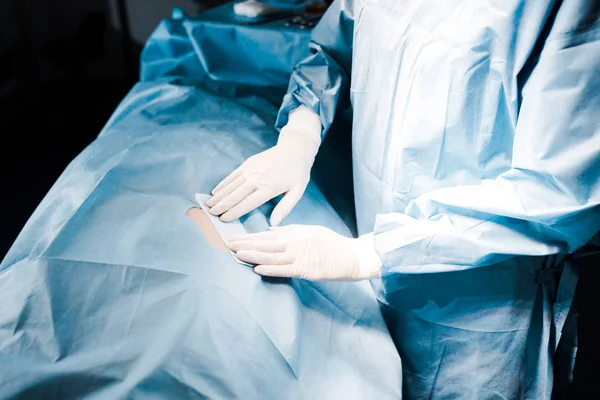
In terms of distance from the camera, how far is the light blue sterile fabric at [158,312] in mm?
735

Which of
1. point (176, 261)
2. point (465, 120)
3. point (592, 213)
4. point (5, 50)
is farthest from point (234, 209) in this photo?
point (5, 50)

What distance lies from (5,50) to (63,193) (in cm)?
272

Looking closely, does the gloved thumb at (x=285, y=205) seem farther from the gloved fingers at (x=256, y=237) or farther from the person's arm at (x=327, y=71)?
the person's arm at (x=327, y=71)

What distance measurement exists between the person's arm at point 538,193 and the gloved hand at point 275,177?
9.8 inches

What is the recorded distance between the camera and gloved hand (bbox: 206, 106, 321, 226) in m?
0.96

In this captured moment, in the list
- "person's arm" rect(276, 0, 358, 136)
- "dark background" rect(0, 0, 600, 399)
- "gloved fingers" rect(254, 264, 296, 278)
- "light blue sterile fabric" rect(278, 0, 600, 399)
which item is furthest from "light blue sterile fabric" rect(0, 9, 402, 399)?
"dark background" rect(0, 0, 600, 399)

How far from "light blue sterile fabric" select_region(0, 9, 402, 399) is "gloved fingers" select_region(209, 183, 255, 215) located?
46 mm

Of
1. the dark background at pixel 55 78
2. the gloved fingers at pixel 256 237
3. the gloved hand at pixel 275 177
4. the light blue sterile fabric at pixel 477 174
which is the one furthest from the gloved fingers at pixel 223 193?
the dark background at pixel 55 78

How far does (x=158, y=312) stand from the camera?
775mm

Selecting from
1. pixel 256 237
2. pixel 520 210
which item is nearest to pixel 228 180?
pixel 256 237

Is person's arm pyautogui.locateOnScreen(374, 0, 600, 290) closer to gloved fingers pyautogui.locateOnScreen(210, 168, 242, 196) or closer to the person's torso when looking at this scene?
the person's torso

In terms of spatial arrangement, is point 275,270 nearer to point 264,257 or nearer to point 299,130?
point 264,257

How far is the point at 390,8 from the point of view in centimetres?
98

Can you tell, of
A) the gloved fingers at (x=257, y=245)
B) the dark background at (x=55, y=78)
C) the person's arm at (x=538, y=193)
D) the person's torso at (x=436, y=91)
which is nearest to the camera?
the person's arm at (x=538, y=193)
